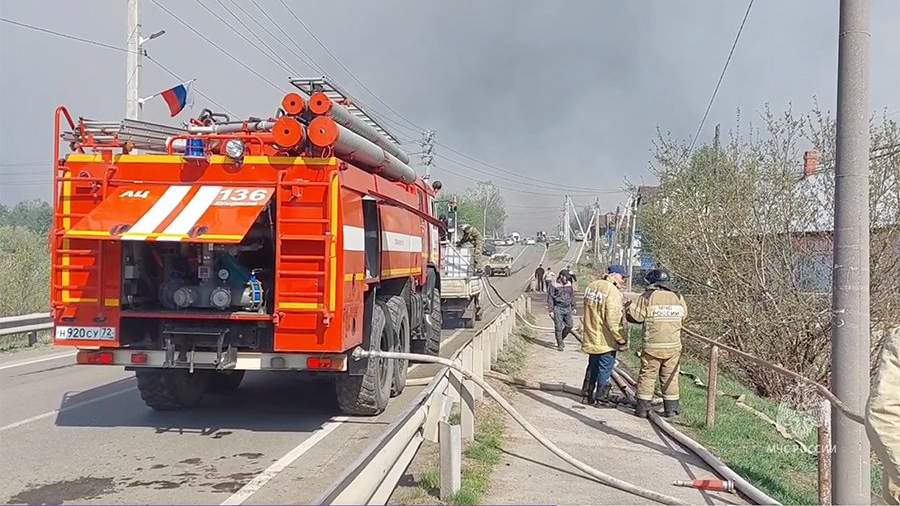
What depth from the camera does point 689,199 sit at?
16125 mm

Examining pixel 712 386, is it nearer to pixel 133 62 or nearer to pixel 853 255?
pixel 853 255

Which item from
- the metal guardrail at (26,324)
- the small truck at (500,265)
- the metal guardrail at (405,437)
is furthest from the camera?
the small truck at (500,265)

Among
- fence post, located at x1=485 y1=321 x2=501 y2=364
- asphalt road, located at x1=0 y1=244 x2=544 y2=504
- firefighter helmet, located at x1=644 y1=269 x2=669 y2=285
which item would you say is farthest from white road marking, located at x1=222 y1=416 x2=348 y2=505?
fence post, located at x1=485 y1=321 x2=501 y2=364

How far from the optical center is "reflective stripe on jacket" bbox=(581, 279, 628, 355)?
1004 centimetres

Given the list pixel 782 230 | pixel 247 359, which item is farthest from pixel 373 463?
pixel 782 230

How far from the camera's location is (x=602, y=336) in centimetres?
1009

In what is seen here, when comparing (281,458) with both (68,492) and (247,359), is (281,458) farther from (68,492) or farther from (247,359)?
(68,492)

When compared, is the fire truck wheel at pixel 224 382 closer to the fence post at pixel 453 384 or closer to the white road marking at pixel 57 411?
the white road marking at pixel 57 411

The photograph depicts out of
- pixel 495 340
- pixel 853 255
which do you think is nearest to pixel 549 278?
pixel 495 340

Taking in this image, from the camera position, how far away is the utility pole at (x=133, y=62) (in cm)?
2062

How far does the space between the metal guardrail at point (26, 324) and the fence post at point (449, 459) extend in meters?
12.2

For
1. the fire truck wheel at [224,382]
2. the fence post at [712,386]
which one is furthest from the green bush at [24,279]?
the fence post at [712,386]

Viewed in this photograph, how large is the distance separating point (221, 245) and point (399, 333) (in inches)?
114

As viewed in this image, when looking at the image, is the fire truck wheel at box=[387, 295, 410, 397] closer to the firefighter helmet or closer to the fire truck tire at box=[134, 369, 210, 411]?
the fire truck tire at box=[134, 369, 210, 411]
